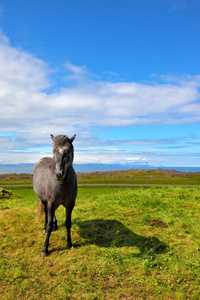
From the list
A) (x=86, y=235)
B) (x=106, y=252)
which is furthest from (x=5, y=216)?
(x=106, y=252)

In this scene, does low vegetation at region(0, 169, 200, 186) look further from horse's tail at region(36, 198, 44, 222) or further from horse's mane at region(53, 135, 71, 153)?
horse's mane at region(53, 135, 71, 153)

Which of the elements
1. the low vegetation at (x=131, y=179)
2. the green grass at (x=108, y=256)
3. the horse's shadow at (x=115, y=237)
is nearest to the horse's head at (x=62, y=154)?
the green grass at (x=108, y=256)

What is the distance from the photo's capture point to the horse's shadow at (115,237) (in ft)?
27.3

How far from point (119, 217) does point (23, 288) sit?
6.18m

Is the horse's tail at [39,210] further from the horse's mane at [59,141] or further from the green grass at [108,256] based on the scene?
the horse's mane at [59,141]

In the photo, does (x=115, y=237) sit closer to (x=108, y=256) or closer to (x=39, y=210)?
(x=108, y=256)

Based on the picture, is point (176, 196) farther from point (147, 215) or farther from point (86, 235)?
point (86, 235)

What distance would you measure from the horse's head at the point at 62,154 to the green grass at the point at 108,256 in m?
3.06

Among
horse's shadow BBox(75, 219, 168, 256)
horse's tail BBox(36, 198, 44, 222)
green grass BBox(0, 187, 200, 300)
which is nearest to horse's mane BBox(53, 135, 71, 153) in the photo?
green grass BBox(0, 187, 200, 300)

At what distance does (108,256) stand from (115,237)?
5.53 feet

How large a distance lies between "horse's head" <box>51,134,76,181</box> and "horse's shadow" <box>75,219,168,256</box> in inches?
141

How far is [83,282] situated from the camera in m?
6.19

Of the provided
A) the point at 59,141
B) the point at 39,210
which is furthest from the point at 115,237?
the point at 59,141

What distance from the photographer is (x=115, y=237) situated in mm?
9109
